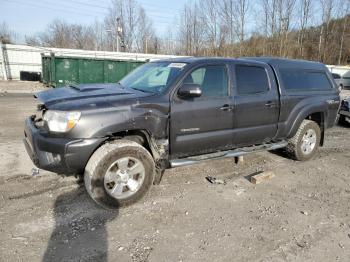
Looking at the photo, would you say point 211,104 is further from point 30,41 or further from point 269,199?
point 30,41

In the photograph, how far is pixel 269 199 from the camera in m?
4.31

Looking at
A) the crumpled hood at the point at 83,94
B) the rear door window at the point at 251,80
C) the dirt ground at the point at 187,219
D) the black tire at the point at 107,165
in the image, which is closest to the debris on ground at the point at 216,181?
the dirt ground at the point at 187,219

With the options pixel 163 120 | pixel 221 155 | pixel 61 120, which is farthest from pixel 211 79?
pixel 61 120

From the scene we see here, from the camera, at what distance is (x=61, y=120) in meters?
3.56

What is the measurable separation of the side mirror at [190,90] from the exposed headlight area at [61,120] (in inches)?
53.4

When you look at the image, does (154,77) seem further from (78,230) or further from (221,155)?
(78,230)

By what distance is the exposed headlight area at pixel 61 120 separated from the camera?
352 cm

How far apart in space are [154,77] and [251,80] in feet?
5.21

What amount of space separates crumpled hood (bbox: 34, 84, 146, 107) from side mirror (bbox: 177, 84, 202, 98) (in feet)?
1.65

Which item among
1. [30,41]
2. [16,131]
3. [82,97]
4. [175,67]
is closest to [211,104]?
[175,67]

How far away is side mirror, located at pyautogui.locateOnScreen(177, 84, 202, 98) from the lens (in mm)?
4055

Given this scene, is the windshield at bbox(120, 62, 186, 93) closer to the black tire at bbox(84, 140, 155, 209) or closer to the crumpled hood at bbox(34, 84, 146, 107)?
the crumpled hood at bbox(34, 84, 146, 107)

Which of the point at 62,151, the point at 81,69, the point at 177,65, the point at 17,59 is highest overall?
the point at 17,59

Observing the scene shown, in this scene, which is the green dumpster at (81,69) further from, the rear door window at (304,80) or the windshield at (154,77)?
the rear door window at (304,80)
